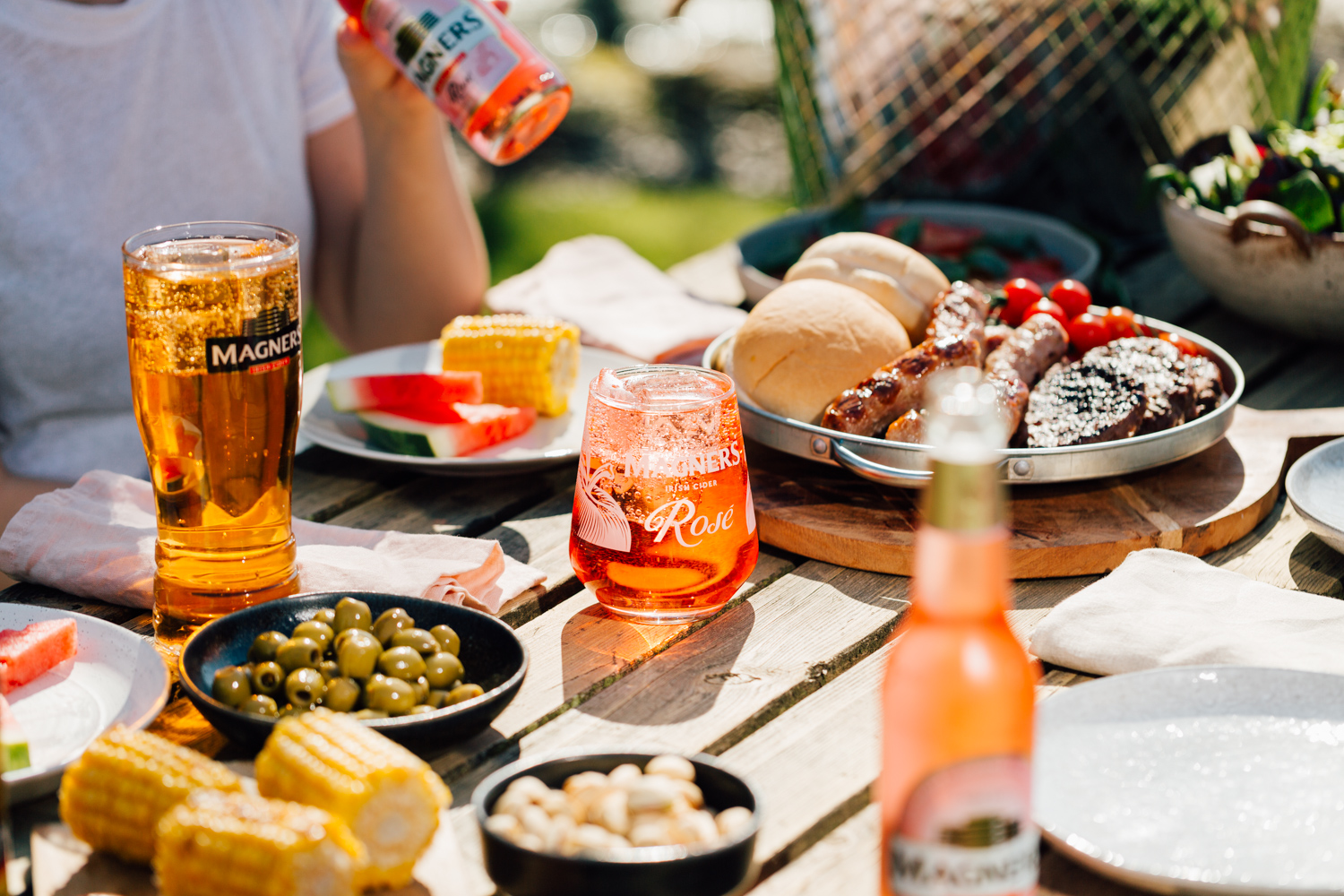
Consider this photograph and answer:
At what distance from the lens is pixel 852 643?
1.31 metres

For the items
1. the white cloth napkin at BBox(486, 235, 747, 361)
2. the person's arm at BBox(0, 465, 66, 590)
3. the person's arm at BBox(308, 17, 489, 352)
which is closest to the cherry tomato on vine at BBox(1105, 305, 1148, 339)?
the white cloth napkin at BBox(486, 235, 747, 361)

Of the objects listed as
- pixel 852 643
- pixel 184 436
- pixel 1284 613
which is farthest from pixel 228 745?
pixel 1284 613

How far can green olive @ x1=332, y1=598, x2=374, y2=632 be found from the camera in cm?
114

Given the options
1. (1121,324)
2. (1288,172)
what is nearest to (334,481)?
(1121,324)

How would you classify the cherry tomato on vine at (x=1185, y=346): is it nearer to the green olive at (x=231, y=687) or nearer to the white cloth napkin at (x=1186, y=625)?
the white cloth napkin at (x=1186, y=625)

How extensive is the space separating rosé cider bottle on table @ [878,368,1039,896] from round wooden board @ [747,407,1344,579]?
0.77m

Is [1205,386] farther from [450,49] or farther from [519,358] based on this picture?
[450,49]

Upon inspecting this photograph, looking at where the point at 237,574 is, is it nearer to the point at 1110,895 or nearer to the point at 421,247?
the point at 1110,895

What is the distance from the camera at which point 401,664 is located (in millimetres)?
1076

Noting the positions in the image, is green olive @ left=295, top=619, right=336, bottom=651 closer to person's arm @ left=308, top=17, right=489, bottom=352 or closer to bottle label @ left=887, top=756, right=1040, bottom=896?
bottle label @ left=887, top=756, right=1040, bottom=896

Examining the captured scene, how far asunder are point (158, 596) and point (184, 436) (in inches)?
7.8

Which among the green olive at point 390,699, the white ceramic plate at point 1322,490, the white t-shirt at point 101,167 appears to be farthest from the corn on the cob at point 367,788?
the white t-shirt at point 101,167

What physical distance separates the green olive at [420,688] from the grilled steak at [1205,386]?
1084 mm

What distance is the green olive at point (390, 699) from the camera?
41.3 inches
